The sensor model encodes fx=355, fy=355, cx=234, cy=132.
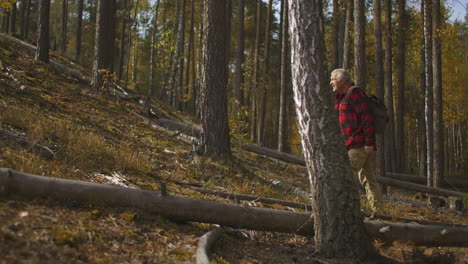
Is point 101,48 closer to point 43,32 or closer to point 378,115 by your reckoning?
point 43,32

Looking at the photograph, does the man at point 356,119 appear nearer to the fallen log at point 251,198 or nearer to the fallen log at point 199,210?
the fallen log at point 251,198

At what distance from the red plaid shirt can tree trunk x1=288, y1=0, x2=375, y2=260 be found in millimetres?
1773

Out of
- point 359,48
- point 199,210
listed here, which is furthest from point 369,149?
point 359,48

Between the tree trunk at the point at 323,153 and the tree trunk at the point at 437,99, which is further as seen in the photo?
the tree trunk at the point at 437,99

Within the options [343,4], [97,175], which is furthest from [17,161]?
[343,4]

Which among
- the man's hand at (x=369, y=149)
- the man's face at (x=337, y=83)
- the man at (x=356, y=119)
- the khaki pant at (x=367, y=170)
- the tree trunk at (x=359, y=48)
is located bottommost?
the khaki pant at (x=367, y=170)

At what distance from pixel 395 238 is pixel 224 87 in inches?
198

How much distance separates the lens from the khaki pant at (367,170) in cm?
543

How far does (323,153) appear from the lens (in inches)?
143

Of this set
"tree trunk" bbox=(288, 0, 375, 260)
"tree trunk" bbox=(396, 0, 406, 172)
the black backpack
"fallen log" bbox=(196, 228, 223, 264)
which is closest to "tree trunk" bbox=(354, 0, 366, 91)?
the black backpack

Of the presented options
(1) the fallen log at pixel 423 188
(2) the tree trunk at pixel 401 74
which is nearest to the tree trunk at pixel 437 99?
(1) the fallen log at pixel 423 188

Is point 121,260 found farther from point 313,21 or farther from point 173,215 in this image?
point 313,21

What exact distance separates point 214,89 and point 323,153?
15.5 ft

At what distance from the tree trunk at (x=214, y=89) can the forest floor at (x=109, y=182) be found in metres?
0.50
